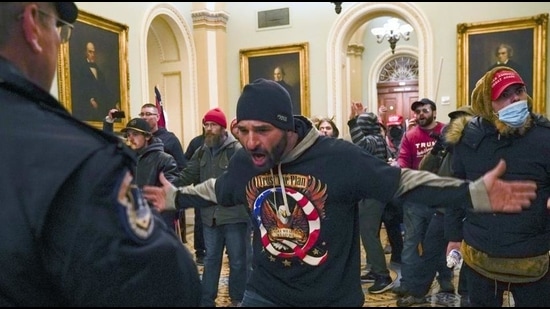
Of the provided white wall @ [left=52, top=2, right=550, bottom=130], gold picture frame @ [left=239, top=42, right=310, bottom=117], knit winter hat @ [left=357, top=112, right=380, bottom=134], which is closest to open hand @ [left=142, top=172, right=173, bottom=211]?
knit winter hat @ [left=357, top=112, right=380, bottom=134]

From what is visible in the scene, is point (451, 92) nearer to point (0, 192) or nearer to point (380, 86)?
point (380, 86)

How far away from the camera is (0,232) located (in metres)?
0.86

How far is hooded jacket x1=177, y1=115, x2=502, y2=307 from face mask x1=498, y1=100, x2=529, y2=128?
0.78m

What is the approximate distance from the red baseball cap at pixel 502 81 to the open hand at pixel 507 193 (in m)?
0.88

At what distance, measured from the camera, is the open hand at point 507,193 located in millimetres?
1846

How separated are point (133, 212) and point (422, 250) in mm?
3930

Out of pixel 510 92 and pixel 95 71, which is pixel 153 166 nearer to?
pixel 510 92

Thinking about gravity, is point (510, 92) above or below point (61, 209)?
above

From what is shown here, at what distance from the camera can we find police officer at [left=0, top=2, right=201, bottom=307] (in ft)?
2.81

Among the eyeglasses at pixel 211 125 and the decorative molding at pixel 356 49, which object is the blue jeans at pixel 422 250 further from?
the decorative molding at pixel 356 49

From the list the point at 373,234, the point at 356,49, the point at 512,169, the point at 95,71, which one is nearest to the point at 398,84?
the point at 356,49

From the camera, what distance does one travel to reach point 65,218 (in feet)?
2.82

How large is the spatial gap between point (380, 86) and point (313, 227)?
14805mm

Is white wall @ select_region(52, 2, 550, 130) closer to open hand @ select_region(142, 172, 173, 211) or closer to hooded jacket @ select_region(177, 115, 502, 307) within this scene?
open hand @ select_region(142, 172, 173, 211)
